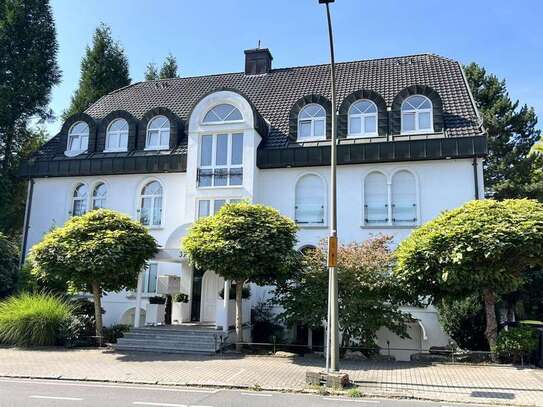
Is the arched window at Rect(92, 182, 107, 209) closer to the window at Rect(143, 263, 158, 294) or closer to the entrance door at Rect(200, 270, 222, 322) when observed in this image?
the window at Rect(143, 263, 158, 294)

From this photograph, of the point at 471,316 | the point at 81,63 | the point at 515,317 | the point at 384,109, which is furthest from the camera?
the point at 81,63

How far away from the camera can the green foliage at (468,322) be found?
615 inches

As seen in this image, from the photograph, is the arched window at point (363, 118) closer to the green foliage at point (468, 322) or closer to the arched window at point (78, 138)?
the green foliage at point (468, 322)

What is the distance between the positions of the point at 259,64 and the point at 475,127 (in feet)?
40.1

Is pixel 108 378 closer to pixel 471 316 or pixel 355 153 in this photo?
pixel 471 316

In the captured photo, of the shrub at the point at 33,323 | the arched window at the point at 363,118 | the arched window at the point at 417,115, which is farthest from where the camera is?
the arched window at the point at 363,118

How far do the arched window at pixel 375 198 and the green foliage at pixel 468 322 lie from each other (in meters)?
4.54

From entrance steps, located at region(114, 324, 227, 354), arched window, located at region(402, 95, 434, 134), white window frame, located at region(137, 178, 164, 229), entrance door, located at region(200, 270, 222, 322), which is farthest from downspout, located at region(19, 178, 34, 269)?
arched window, located at region(402, 95, 434, 134)

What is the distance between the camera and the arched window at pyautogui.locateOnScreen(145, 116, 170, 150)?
22750mm

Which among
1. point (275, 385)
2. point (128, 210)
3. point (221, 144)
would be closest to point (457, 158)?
point (221, 144)

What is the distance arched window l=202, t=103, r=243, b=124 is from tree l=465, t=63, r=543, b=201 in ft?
61.1

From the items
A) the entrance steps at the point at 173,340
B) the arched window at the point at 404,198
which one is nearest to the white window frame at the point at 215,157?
the arched window at the point at 404,198

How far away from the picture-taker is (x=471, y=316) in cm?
1568

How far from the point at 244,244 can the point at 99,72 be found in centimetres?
2539
